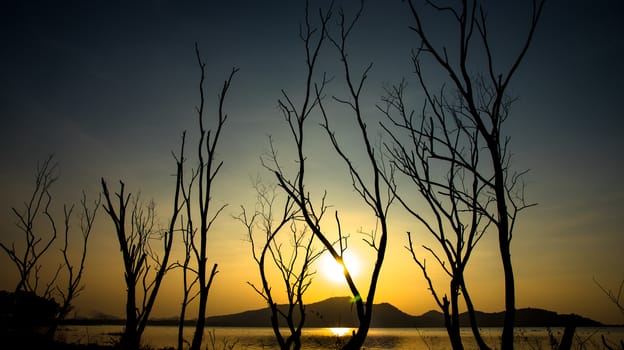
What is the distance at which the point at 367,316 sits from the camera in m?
2.62

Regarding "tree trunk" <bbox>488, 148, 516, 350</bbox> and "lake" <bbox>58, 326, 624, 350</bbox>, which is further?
"lake" <bbox>58, 326, 624, 350</bbox>

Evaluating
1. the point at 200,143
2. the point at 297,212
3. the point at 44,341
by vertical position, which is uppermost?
the point at 200,143

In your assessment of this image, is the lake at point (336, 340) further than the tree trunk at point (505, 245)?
Yes

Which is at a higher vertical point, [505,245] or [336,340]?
[505,245]

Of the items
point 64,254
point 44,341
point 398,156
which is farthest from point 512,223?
point 44,341

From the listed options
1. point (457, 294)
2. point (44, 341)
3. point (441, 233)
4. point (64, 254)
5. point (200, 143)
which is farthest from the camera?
point (44, 341)

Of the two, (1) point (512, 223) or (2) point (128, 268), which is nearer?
(2) point (128, 268)

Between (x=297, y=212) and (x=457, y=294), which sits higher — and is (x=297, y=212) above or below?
above

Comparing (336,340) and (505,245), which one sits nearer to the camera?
(505,245)

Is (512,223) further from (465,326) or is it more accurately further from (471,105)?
(465,326)

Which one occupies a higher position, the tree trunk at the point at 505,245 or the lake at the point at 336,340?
the tree trunk at the point at 505,245

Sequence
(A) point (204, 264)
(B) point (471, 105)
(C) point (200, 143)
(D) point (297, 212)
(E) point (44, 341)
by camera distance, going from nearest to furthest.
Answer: (B) point (471, 105) → (A) point (204, 264) → (C) point (200, 143) → (D) point (297, 212) → (E) point (44, 341)

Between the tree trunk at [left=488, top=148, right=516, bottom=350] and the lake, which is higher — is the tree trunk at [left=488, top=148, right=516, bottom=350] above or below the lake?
above

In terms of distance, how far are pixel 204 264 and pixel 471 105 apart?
2807 mm
